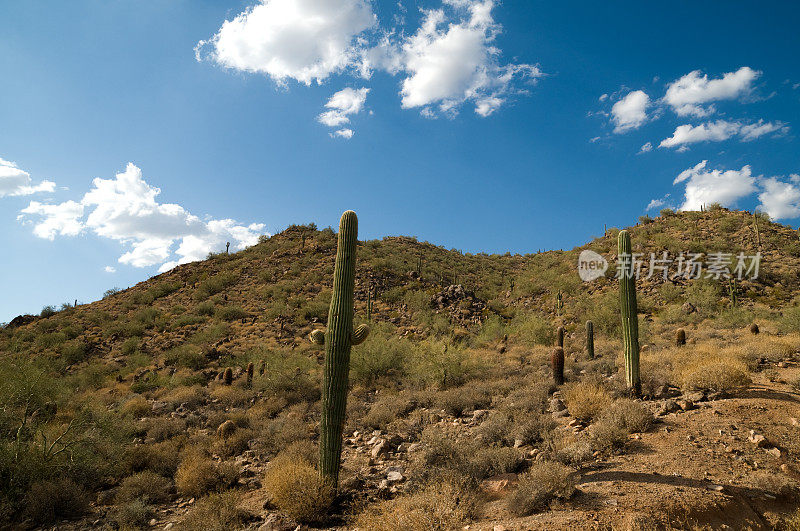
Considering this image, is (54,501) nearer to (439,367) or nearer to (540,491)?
(540,491)

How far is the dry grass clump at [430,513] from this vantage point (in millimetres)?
4938

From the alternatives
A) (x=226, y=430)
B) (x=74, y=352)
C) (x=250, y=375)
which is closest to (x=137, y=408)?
(x=250, y=375)

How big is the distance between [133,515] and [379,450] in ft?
14.8

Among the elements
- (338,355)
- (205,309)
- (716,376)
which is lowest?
(716,376)

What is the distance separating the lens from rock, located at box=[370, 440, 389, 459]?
8.54 meters

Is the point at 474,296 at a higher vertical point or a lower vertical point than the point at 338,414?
higher

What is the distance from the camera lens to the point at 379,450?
8.64m

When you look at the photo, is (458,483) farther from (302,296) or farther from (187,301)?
(187,301)

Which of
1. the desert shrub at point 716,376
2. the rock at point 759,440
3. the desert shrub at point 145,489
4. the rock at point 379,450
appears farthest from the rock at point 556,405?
the desert shrub at point 145,489

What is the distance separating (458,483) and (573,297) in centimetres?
2458

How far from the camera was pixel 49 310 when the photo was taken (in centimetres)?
3369

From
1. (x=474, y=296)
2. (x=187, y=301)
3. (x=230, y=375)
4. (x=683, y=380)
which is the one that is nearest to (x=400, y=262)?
(x=474, y=296)

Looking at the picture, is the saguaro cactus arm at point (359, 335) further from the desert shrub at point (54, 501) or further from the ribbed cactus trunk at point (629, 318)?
the ribbed cactus trunk at point (629, 318)

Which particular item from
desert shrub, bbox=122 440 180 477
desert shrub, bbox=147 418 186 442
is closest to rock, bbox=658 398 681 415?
desert shrub, bbox=122 440 180 477
